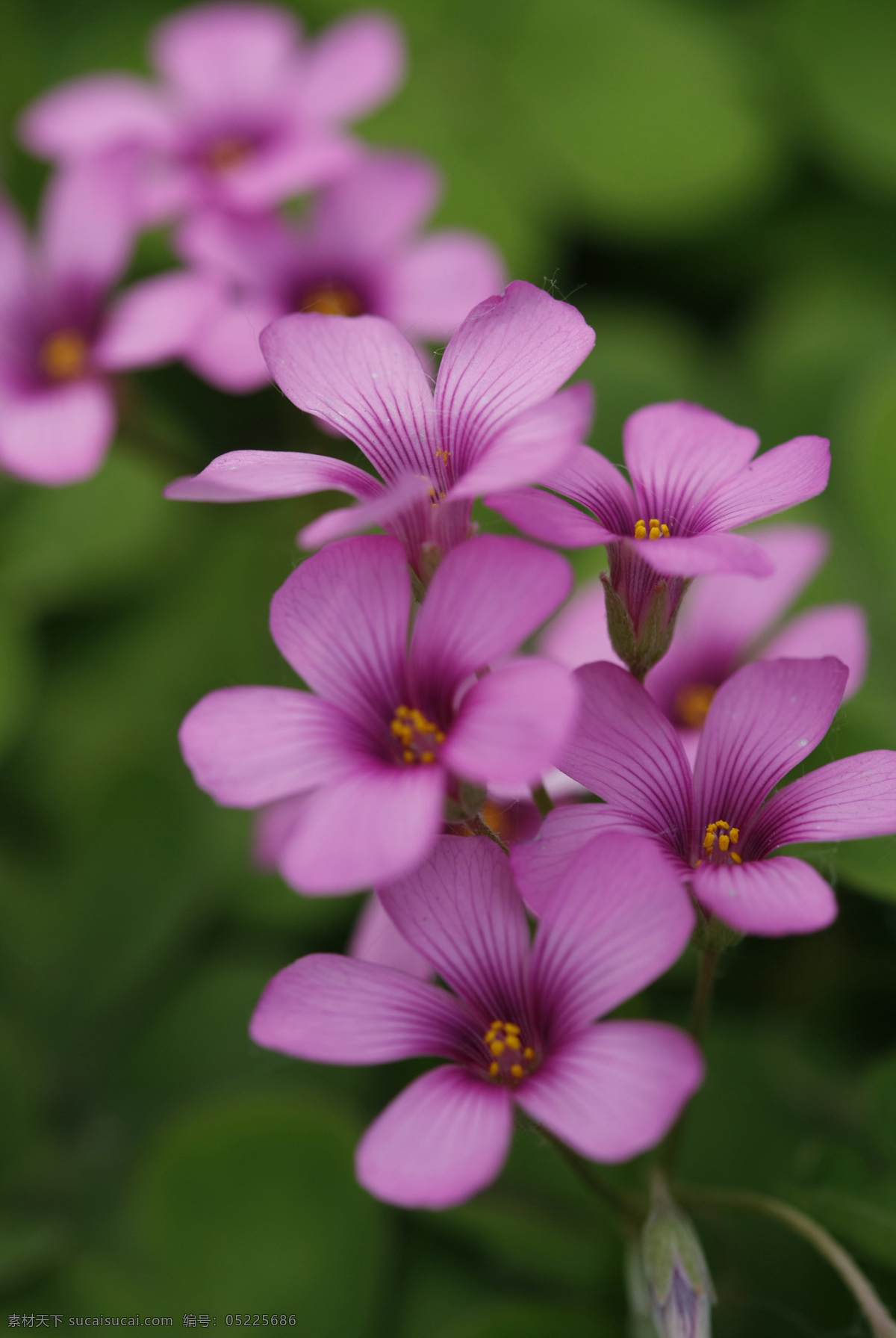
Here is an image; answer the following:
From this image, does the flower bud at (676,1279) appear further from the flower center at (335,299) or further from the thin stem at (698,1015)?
the flower center at (335,299)

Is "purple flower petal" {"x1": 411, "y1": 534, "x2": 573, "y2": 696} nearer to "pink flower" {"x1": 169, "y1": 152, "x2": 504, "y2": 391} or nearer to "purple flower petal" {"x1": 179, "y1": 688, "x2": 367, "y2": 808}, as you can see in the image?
"purple flower petal" {"x1": 179, "y1": 688, "x2": 367, "y2": 808}

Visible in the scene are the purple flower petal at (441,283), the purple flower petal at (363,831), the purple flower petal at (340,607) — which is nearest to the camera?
the purple flower petal at (363,831)

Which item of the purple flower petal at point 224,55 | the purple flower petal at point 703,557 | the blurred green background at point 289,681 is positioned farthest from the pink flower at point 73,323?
the purple flower petal at point 703,557

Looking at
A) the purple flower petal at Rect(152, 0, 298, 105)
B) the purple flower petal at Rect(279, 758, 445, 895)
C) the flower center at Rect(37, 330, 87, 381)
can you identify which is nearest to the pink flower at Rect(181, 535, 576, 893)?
the purple flower petal at Rect(279, 758, 445, 895)

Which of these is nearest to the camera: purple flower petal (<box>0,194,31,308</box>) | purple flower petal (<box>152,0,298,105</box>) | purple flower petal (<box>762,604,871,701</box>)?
purple flower petal (<box>762,604,871,701</box>)

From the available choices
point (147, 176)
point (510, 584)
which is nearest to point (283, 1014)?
point (510, 584)

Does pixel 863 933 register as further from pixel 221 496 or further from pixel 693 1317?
pixel 221 496

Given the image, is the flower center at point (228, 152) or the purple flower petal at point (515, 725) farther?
the flower center at point (228, 152)
